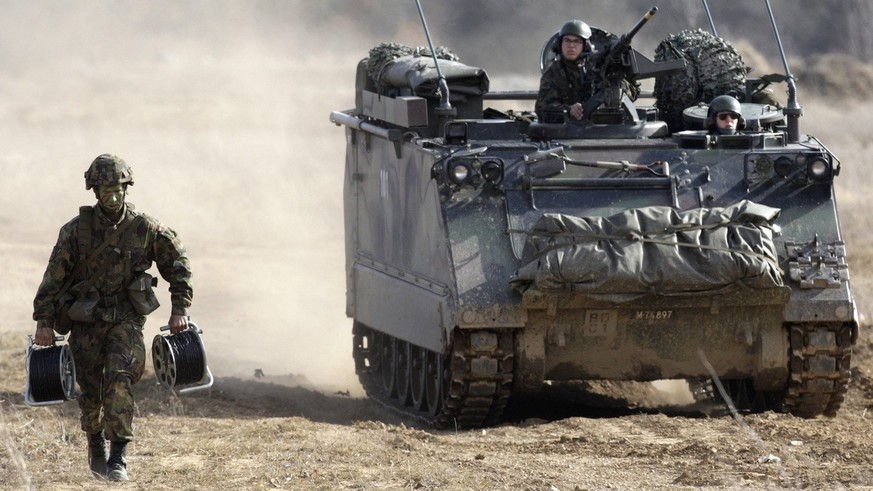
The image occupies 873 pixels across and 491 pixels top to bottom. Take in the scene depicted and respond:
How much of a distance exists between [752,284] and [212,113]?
25143 millimetres

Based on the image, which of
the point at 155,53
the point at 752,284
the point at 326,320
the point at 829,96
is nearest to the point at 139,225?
the point at 752,284

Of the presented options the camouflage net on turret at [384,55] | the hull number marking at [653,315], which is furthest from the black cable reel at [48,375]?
the camouflage net on turret at [384,55]

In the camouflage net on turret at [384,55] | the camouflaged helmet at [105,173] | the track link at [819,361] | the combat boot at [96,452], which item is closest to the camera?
the camouflaged helmet at [105,173]

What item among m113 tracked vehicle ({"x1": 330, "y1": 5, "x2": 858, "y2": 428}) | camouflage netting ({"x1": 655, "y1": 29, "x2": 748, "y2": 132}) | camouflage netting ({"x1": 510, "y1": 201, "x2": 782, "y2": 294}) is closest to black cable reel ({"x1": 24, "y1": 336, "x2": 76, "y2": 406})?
m113 tracked vehicle ({"x1": 330, "y1": 5, "x2": 858, "y2": 428})

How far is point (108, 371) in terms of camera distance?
9.52 meters

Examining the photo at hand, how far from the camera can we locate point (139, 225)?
31.5 ft

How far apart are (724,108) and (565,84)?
1160 mm

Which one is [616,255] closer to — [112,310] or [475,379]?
[475,379]

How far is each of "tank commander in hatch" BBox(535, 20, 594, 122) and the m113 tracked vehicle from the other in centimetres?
18

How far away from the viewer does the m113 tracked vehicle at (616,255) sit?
36.7ft

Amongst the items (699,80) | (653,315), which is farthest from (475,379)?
(699,80)

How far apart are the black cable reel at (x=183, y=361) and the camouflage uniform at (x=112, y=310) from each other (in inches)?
4.2

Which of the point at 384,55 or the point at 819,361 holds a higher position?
the point at 384,55

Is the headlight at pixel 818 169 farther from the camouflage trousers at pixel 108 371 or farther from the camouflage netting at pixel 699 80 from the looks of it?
the camouflage trousers at pixel 108 371
